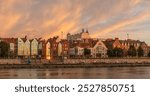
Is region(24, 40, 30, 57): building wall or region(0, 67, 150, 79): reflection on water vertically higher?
region(24, 40, 30, 57): building wall

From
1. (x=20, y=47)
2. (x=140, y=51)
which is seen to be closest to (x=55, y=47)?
(x=20, y=47)

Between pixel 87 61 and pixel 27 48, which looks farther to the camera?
pixel 87 61

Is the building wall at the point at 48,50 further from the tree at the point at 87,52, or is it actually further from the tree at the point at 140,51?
the tree at the point at 140,51

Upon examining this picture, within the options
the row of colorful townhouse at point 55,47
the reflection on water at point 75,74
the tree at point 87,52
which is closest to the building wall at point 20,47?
the row of colorful townhouse at point 55,47

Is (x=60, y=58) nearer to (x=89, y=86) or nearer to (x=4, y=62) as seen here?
(x=4, y=62)

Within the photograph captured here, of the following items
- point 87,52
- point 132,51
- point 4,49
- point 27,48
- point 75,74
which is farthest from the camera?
point 132,51

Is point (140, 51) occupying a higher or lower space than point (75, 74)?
higher

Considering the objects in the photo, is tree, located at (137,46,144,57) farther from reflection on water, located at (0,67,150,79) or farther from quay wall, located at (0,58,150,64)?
reflection on water, located at (0,67,150,79)

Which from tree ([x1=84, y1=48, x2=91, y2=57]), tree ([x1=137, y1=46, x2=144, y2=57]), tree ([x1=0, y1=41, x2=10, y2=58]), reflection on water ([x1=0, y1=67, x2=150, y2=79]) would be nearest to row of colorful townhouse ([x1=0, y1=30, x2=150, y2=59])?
tree ([x1=84, y1=48, x2=91, y2=57])

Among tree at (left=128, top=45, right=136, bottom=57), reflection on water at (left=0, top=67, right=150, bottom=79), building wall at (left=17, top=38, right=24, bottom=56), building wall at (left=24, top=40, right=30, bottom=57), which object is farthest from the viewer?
tree at (left=128, top=45, right=136, bottom=57)

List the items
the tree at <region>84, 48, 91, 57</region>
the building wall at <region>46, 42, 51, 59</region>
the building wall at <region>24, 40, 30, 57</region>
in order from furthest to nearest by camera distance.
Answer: the tree at <region>84, 48, 91, 57</region>
the building wall at <region>24, 40, 30, 57</region>
the building wall at <region>46, 42, 51, 59</region>

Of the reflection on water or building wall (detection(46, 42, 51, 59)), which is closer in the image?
the reflection on water

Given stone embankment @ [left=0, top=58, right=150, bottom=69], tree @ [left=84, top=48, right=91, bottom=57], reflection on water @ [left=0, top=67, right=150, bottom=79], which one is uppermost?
tree @ [left=84, top=48, right=91, bottom=57]

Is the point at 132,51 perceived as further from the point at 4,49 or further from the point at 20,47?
the point at 4,49
